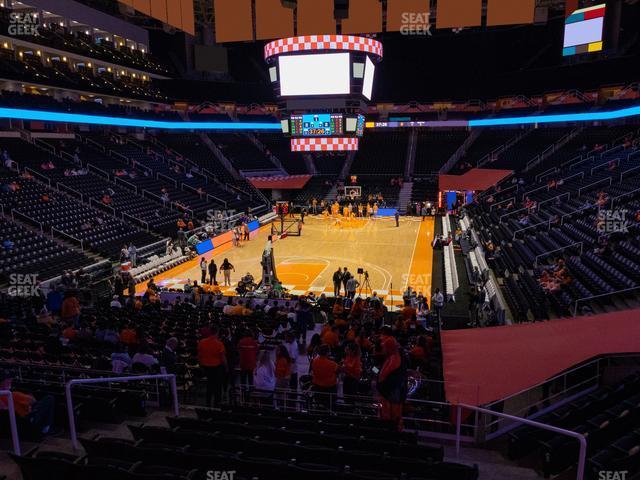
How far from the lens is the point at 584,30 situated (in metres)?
33.2

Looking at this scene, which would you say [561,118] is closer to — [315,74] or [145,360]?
[315,74]

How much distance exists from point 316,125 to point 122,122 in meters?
20.7

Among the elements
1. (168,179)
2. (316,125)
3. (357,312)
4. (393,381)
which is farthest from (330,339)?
(168,179)

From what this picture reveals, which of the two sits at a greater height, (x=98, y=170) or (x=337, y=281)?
(x=98, y=170)

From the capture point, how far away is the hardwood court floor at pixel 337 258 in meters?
20.5

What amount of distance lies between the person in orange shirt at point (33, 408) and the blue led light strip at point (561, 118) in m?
36.9

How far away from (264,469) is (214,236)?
25.4m

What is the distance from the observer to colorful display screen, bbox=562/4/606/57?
3180cm

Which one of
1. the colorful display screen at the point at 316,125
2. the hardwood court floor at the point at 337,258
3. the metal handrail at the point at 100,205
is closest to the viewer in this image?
the hardwood court floor at the point at 337,258

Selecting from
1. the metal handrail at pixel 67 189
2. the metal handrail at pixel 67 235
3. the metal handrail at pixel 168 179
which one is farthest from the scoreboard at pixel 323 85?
the metal handrail at pixel 168 179

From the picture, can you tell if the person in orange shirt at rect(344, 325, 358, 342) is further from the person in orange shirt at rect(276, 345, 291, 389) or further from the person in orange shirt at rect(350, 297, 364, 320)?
the person in orange shirt at rect(350, 297, 364, 320)

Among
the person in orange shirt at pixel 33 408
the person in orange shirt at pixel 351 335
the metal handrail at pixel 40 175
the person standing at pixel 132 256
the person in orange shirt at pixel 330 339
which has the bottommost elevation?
the person standing at pixel 132 256

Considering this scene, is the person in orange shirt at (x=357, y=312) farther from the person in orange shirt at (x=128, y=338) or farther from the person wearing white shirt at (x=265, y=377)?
the person in orange shirt at (x=128, y=338)

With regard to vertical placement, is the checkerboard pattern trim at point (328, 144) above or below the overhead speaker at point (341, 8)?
below
